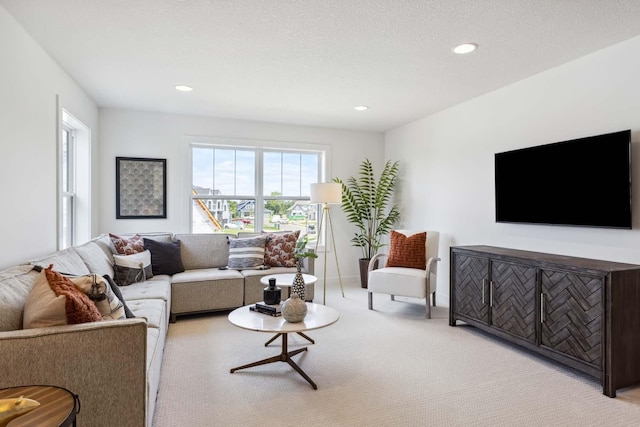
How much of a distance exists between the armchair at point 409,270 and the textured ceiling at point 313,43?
5.38 feet

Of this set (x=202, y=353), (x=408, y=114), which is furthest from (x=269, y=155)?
(x=202, y=353)

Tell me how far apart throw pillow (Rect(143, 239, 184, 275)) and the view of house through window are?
0.97 m

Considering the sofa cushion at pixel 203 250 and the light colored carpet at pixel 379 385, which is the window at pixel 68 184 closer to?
the sofa cushion at pixel 203 250

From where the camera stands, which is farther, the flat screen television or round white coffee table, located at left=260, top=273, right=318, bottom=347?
round white coffee table, located at left=260, top=273, right=318, bottom=347

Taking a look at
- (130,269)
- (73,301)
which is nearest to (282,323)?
(73,301)

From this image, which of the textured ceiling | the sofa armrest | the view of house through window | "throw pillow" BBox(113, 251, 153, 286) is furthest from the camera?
the view of house through window

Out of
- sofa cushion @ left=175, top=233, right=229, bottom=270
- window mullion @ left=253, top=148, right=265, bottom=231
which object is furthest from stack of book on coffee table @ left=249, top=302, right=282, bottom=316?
window mullion @ left=253, top=148, right=265, bottom=231

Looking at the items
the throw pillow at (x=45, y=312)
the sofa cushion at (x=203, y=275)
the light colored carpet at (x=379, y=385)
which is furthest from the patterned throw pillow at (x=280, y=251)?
the throw pillow at (x=45, y=312)

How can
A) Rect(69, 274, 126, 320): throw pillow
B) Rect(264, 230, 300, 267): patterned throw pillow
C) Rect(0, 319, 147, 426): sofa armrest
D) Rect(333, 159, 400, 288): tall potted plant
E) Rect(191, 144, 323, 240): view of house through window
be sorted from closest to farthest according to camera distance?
Rect(0, 319, 147, 426): sofa armrest
Rect(69, 274, 126, 320): throw pillow
Rect(264, 230, 300, 267): patterned throw pillow
Rect(191, 144, 323, 240): view of house through window
Rect(333, 159, 400, 288): tall potted plant

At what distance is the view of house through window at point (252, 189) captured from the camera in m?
5.16

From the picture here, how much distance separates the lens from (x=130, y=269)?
3586 mm

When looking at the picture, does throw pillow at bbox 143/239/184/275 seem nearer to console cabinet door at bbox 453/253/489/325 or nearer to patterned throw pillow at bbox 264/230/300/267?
patterned throw pillow at bbox 264/230/300/267

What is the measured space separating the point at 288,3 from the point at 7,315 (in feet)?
7.18

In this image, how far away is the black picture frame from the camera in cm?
466
